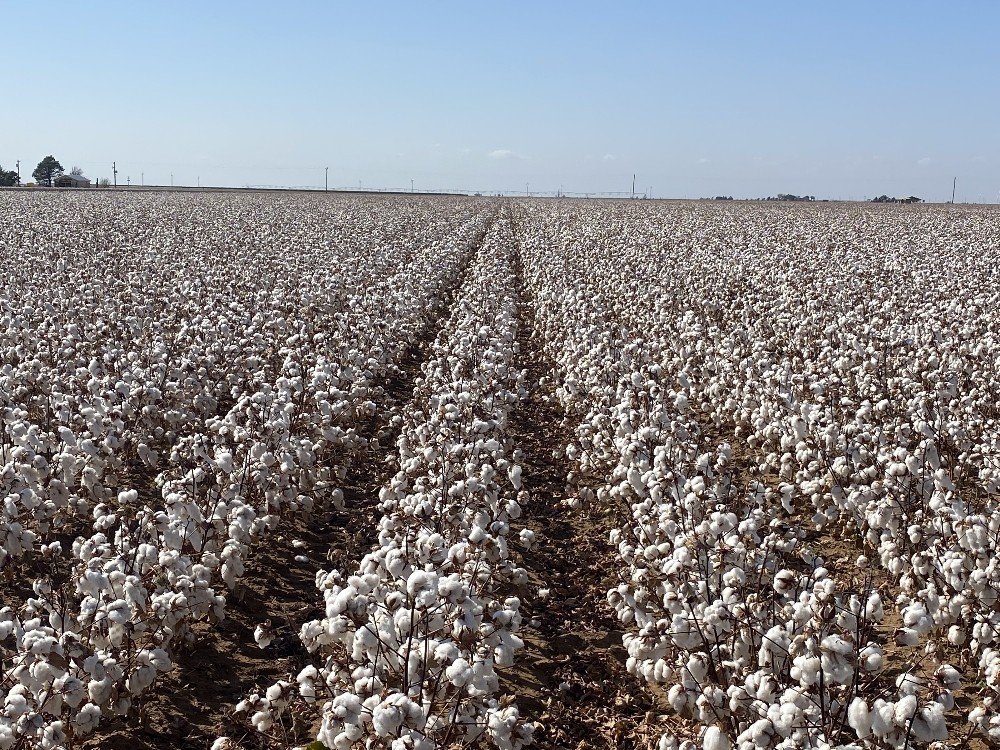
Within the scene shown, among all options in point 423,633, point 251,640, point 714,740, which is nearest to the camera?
point 714,740

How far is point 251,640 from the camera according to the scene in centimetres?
697

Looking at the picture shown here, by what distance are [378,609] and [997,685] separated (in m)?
3.48

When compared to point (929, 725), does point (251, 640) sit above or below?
below

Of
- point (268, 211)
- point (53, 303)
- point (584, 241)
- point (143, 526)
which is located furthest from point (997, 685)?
point (268, 211)

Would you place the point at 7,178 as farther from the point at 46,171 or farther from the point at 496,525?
the point at 496,525

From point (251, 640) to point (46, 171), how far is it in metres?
159

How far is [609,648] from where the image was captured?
22.8 ft

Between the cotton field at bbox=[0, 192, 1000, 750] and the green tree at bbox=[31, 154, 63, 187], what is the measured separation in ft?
471

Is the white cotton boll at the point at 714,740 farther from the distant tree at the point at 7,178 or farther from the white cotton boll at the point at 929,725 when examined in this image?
the distant tree at the point at 7,178

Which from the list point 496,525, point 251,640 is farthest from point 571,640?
point 251,640

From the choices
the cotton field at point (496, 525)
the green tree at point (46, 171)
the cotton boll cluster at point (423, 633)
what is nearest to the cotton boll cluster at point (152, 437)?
the cotton field at point (496, 525)

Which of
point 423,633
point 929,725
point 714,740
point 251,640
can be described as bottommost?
point 251,640

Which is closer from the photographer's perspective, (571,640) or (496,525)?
(496,525)

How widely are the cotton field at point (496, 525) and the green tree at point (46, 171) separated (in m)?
143
